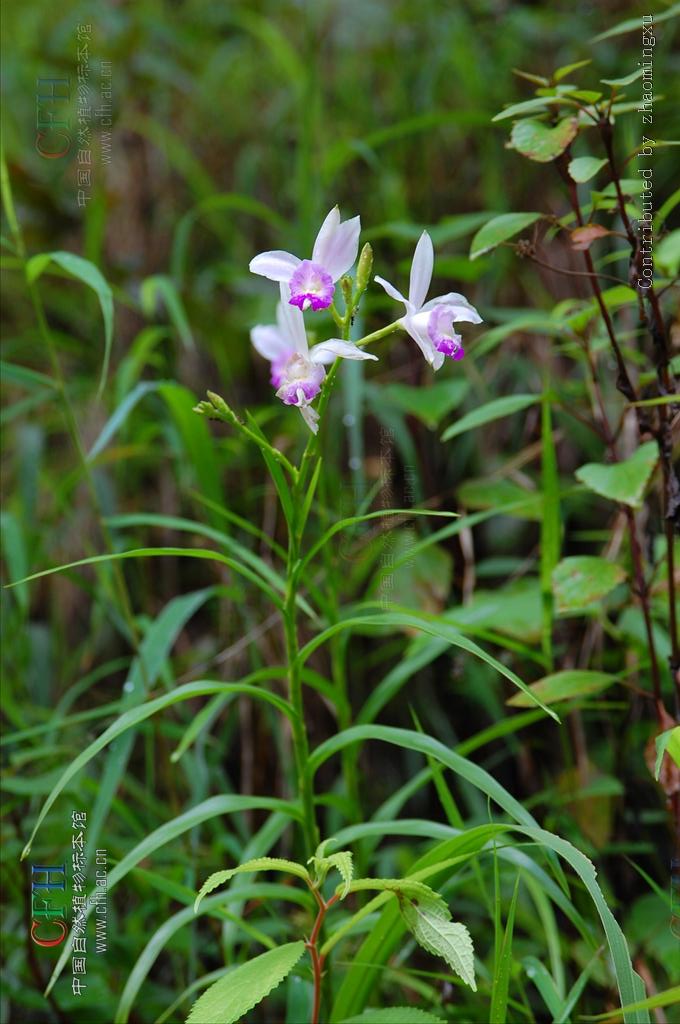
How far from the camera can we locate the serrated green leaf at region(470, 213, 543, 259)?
0.88m

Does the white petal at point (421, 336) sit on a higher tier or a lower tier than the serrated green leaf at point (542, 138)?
lower

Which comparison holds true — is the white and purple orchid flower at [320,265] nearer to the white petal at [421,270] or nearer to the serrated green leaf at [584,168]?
the white petal at [421,270]

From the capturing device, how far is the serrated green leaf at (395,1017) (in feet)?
2.29

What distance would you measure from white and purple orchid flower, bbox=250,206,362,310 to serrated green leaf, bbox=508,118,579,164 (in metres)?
0.24

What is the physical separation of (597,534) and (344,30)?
4.85 ft

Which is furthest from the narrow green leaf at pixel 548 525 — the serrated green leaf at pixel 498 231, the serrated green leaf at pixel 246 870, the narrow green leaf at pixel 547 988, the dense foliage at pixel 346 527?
the serrated green leaf at pixel 246 870

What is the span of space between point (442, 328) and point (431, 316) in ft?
0.04

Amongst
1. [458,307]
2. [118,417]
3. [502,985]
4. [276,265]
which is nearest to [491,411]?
[458,307]

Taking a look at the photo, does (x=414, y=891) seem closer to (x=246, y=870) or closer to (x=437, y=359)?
(x=246, y=870)

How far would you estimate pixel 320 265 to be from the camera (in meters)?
0.71

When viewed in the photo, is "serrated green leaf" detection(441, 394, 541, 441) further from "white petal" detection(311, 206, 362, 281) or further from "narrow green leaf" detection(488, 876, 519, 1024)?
"narrow green leaf" detection(488, 876, 519, 1024)

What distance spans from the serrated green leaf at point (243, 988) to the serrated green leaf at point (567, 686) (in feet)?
1.20

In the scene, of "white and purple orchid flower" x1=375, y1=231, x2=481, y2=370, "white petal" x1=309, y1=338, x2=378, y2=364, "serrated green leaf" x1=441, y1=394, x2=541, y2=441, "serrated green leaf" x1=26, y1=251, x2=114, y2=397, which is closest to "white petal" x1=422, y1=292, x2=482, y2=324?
"white and purple orchid flower" x1=375, y1=231, x2=481, y2=370

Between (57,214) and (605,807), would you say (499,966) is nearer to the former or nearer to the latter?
(605,807)
